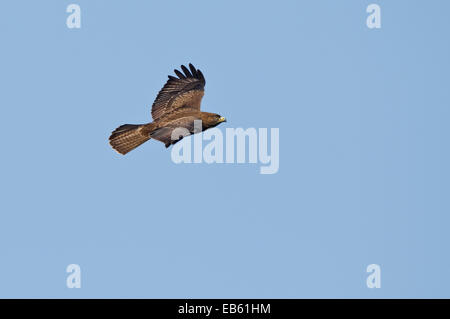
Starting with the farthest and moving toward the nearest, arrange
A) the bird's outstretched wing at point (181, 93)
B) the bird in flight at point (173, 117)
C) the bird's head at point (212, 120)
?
the bird's outstretched wing at point (181, 93), the bird's head at point (212, 120), the bird in flight at point (173, 117)

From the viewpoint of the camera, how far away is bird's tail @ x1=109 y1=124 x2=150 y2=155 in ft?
59.3

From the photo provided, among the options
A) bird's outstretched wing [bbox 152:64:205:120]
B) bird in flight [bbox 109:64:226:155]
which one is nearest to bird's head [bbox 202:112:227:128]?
bird in flight [bbox 109:64:226:155]

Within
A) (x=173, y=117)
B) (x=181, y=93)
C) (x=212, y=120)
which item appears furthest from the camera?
(x=181, y=93)

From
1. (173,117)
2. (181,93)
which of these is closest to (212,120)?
(173,117)

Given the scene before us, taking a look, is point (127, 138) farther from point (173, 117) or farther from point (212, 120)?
point (212, 120)

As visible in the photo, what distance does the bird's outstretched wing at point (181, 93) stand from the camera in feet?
62.5

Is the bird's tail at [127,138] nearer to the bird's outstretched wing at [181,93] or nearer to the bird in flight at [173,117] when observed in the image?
the bird in flight at [173,117]

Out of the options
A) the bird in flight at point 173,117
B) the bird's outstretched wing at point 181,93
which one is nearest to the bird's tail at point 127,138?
the bird in flight at point 173,117

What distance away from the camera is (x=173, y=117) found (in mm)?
18312

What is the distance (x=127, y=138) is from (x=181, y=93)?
172 cm

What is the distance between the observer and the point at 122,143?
1816cm
